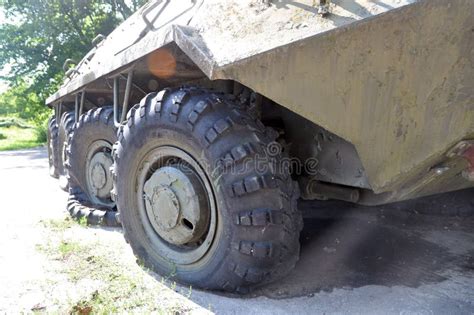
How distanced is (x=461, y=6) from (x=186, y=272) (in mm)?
2004

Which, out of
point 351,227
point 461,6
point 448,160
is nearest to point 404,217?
point 351,227

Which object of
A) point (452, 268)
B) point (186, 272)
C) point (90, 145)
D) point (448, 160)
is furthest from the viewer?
point (90, 145)

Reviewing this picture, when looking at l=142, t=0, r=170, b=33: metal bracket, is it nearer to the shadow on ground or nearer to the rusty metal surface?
the rusty metal surface

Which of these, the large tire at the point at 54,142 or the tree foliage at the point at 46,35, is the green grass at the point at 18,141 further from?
the large tire at the point at 54,142

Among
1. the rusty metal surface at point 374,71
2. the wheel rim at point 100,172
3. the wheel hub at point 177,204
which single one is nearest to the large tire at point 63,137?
the wheel rim at point 100,172

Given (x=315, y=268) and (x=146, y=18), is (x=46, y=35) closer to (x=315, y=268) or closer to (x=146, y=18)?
(x=146, y=18)

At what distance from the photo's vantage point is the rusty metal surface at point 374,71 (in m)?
2.11

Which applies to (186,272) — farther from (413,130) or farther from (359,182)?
(413,130)

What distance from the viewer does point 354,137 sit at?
221cm

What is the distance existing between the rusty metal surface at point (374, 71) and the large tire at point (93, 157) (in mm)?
2314

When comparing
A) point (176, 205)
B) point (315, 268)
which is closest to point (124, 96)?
point (176, 205)

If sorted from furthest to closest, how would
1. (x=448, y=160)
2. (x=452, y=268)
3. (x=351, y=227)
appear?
(x=351, y=227), (x=452, y=268), (x=448, y=160)

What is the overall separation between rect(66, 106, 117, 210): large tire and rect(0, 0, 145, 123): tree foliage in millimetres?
17017

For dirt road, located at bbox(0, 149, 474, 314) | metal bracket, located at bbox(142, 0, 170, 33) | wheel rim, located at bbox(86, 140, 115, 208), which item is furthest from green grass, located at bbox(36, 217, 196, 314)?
metal bracket, located at bbox(142, 0, 170, 33)
